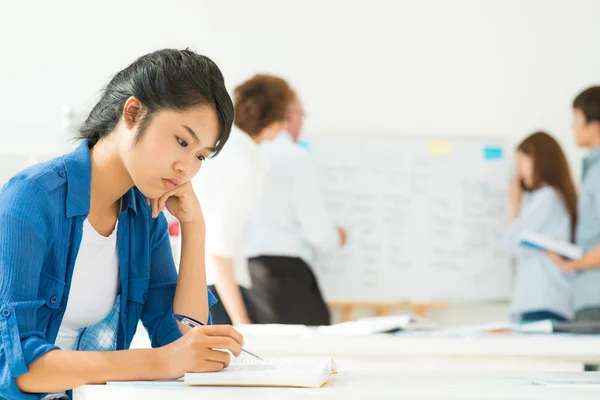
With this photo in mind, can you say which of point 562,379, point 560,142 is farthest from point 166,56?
point 560,142

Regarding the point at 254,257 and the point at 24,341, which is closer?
the point at 24,341

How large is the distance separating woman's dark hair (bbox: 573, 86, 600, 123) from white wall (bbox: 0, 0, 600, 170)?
2.04ft

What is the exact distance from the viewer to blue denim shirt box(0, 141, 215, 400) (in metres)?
1.21

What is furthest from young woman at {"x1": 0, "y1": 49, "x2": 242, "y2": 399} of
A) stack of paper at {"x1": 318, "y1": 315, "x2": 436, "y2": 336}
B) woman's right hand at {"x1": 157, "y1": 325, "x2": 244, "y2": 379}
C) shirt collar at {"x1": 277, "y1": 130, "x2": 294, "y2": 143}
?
shirt collar at {"x1": 277, "y1": 130, "x2": 294, "y2": 143}

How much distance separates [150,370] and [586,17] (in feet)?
13.3

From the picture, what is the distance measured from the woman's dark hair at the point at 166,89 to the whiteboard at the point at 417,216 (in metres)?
3.01

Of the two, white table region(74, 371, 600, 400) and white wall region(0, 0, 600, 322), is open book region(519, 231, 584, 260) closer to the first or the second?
white wall region(0, 0, 600, 322)

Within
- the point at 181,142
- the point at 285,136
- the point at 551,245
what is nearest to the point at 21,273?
the point at 181,142

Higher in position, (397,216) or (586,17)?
(586,17)

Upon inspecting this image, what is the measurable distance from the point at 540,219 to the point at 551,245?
0.26 metres

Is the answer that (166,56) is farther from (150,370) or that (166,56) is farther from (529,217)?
(529,217)

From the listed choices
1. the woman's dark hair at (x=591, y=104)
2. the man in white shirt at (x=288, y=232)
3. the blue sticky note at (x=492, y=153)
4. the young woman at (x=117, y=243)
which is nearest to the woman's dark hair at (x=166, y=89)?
the young woman at (x=117, y=243)

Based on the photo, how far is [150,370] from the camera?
4.08 ft

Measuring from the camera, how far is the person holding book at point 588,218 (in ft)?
12.2
